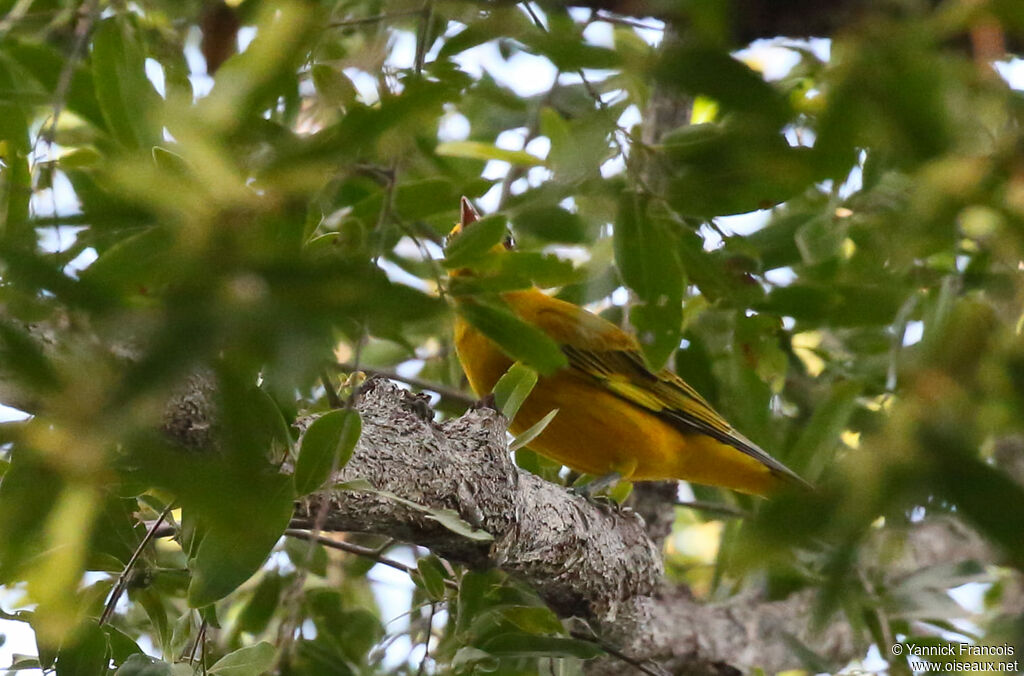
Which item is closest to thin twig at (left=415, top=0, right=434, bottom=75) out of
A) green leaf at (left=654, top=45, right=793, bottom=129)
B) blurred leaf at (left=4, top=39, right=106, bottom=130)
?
green leaf at (left=654, top=45, right=793, bottom=129)

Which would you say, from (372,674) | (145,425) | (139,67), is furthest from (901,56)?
(372,674)

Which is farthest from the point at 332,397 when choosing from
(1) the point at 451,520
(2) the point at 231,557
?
(2) the point at 231,557

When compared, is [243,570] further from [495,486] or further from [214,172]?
[214,172]

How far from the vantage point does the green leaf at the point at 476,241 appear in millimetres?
1654

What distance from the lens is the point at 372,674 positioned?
2859 mm

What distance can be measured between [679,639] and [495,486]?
184 centimetres

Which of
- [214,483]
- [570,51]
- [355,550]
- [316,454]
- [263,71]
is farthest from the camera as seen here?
[355,550]

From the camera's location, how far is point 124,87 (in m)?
1.95

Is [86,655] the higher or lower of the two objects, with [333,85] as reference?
lower

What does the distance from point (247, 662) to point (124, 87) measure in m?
1.28

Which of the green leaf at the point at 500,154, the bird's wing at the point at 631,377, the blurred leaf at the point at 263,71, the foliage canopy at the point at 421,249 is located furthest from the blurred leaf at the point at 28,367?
the bird's wing at the point at 631,377

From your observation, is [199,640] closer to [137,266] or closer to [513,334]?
[513,334]

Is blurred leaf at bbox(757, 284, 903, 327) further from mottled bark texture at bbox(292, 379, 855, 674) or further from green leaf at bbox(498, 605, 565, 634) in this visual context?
green leaf at bbox(498, 605, 565, 634)

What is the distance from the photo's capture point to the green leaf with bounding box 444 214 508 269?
5.43ft
